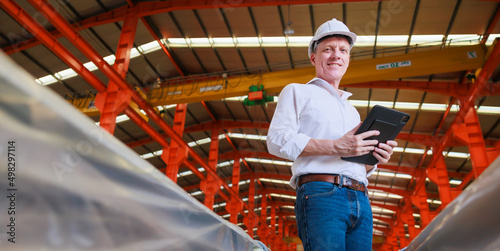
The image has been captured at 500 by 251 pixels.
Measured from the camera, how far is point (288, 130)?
1669 mm

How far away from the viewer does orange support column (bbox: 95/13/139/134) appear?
10.9 metres

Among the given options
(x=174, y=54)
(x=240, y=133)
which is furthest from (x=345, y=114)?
(x=240, y=133)

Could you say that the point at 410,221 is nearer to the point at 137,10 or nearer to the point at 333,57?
the point at 137,10

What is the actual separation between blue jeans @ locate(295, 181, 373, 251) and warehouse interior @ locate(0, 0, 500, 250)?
340 inches

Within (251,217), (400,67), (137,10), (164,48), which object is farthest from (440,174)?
(137,10)

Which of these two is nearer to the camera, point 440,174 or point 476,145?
point 476,145

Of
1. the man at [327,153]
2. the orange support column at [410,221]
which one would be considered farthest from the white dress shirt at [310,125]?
the orange support column at [410,221]

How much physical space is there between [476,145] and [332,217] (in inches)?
496

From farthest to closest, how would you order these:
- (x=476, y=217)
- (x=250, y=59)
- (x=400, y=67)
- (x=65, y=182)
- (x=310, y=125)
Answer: (x=250, y=59) < (x=400, y=67) < (x=310, y=125) < (x=476, y=217) < (x=65, y=182)

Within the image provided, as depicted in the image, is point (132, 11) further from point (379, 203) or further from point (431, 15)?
point (379, 203)

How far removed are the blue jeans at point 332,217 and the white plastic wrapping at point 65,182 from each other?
964mm

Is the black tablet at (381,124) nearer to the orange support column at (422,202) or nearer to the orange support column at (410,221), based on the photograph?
the orange support column at (422,202)

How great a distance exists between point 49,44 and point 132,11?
327 centimetres

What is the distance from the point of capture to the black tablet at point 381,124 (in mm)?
1652
